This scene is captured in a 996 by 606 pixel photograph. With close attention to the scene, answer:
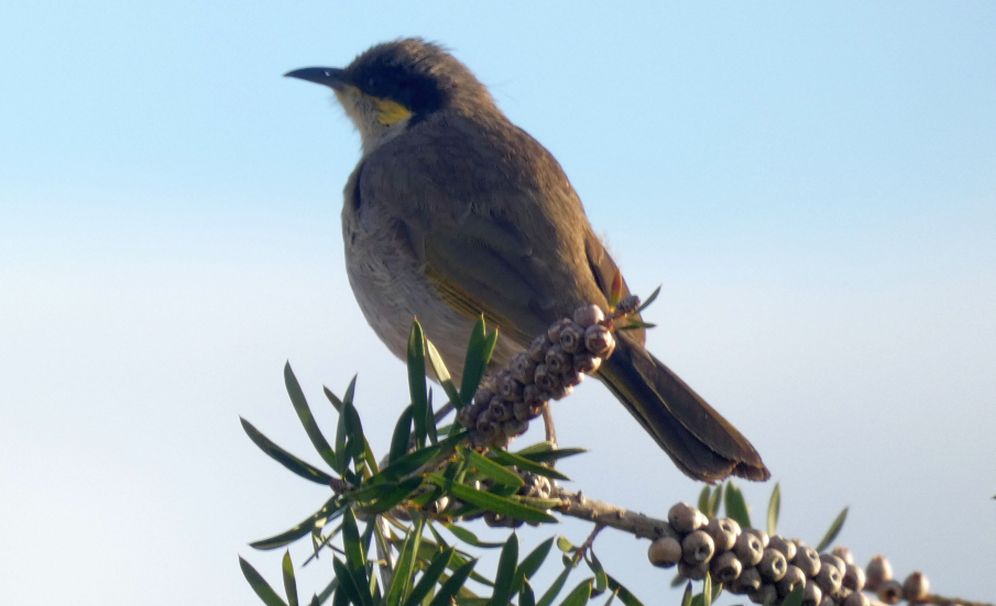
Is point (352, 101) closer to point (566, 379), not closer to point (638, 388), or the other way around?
point (638, 388)

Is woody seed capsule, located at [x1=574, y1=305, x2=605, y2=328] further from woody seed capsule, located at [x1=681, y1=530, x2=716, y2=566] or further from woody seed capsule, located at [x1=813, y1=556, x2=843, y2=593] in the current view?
woody seed capsule, located at [x1=813, y1=556, x2=843, y2=593]

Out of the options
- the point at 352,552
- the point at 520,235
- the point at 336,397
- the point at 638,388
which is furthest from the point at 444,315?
the point at 352,552

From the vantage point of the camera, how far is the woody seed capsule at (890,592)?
2.44m

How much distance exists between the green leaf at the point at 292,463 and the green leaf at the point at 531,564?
363mm

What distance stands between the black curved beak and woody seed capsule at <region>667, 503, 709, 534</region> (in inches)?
192

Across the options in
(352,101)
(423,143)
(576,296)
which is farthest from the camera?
(352,101)

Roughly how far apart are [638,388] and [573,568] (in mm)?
1800

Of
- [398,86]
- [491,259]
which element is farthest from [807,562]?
[398,86]

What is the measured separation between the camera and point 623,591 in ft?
8.05

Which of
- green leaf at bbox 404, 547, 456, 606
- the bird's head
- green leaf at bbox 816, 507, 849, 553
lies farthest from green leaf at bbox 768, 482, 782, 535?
the bird's head

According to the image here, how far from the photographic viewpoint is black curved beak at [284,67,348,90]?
6926mm

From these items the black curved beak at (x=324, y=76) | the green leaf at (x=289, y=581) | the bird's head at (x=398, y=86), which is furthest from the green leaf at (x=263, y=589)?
the black curved beak at (x=324, y=76)

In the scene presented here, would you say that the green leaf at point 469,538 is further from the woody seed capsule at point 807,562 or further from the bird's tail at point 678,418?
the bird's tail at point 678,418

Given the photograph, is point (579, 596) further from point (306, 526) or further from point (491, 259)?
point (491, 259)
